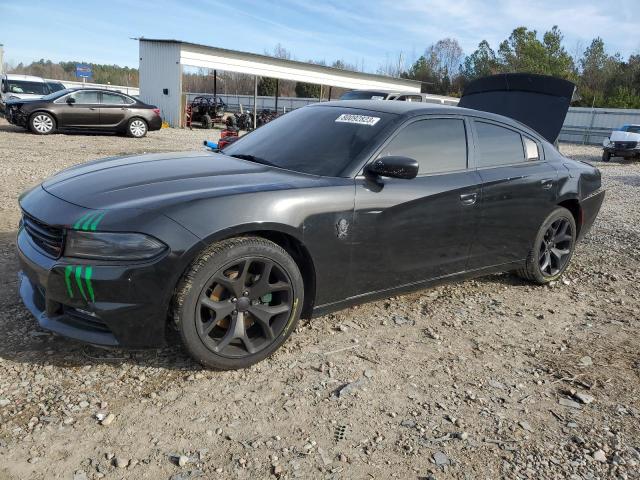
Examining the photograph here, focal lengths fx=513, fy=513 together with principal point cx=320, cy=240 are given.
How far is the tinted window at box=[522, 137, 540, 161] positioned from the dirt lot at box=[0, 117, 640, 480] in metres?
1.34

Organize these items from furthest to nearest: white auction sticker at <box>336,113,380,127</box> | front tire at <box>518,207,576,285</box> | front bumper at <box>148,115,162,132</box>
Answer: front bumper at <box>148,115,162,132</box> < front tire at <box>518,207,576,285</box> < white auction sticker at <box>336,113,380,127</box>

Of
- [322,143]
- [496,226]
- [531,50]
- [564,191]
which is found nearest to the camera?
[322,143]

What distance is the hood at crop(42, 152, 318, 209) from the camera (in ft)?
8.90

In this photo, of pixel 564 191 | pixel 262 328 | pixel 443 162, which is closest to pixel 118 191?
Result: pixel 262 328

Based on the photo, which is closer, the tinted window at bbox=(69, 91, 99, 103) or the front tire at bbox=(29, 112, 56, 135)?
the front tire at bbox=(29, 112, 56, 135)

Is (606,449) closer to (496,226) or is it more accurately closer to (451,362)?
(451,362)

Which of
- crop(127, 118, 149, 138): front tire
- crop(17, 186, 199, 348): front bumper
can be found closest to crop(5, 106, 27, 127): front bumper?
crop(127, 118, 149, 138): front tire

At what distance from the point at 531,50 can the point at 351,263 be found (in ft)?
190

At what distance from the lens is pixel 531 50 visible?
53.2 m

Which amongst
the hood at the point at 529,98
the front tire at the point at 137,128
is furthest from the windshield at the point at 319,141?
the front tire at the point at 137,128

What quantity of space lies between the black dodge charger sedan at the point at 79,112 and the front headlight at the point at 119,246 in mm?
14196

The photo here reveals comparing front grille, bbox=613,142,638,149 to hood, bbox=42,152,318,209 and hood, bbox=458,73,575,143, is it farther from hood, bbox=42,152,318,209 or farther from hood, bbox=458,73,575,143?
hood, bbox=42,152,318,209

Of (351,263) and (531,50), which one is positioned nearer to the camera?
(351,263)

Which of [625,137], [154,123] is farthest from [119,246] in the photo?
[625,137]
